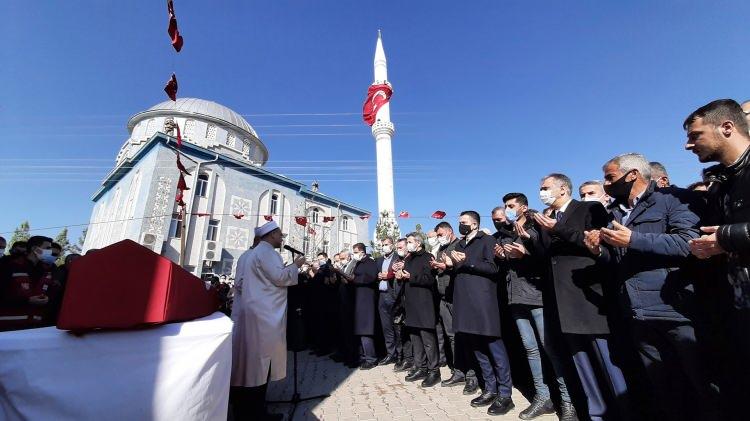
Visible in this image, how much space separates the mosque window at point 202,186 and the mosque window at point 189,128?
687 centimetres

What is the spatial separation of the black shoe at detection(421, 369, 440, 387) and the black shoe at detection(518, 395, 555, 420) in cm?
147

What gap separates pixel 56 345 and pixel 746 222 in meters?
3.60

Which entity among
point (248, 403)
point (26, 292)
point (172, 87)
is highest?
point (172, 87)

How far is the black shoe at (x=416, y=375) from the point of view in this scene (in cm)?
495

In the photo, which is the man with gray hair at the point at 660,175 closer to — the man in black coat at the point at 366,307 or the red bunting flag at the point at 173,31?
the man in black coat at the point at 366,307

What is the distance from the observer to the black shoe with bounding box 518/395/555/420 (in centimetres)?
339

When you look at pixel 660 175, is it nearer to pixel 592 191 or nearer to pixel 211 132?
pixel 592 191

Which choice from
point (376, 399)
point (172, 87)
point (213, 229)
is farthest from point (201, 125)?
point (376, 399)

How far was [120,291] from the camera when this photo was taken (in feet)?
5.80

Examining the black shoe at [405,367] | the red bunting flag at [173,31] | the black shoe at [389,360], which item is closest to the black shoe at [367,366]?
the black shoe at [389,360]

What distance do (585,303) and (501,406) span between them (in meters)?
1.57

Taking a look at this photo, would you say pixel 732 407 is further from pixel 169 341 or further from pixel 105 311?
pixel 105 311

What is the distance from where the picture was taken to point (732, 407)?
77.2 inches

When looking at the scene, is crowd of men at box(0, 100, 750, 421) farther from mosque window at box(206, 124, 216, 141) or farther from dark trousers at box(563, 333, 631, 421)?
mosque window at box(206, 124, 216, 141)
